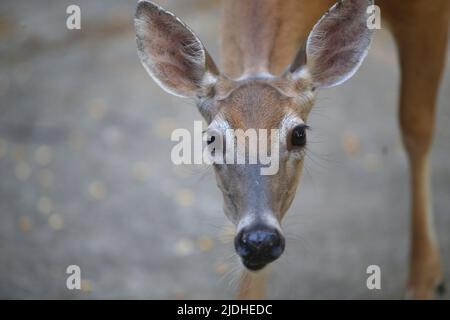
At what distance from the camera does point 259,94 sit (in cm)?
492

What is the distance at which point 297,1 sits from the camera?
5887 mm

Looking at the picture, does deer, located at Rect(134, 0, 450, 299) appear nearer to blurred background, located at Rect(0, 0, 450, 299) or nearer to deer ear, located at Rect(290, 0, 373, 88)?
deer ear, located at Rect(290, 0, 373, 88)

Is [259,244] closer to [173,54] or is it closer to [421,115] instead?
[173,54]

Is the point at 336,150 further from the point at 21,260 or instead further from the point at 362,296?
the point at 21,260

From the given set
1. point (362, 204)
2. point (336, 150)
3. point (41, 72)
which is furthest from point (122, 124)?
point (362, 204)

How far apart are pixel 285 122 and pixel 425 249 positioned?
238 centimetres

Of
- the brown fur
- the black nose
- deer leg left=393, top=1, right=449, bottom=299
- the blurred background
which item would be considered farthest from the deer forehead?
deer leg left=393, top=1, right=449, bottom=299

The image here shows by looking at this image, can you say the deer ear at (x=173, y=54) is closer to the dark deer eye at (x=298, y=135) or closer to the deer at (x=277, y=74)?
the deer at (x=277, y=74)

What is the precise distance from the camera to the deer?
15.5 feet

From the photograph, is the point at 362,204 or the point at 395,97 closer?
the point at 362,204

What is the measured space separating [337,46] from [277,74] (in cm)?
50

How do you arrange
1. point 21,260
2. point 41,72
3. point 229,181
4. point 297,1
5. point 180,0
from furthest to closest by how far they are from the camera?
point 180,0
point 41,72
point 21,260
point 297,1
point 229,181

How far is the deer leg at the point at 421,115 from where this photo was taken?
20.5 feet

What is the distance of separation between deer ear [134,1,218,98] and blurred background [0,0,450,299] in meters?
0.68
